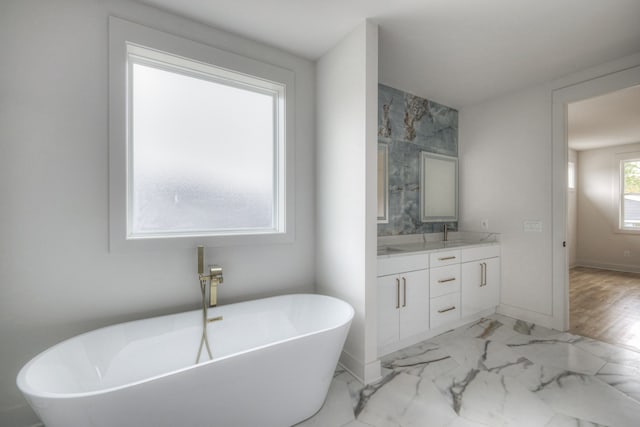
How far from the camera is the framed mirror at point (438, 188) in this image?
322 cm

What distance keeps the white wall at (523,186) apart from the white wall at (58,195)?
10.8 ft

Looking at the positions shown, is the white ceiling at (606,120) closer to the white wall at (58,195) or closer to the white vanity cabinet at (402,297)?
the white vanity cabinet at (402,297)

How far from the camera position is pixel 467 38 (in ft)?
6.88

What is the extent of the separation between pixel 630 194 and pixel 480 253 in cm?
482

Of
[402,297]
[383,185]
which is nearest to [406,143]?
[383,185]

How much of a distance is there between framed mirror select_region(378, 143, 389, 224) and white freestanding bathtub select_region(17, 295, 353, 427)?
4.09 feet

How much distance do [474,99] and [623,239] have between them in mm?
4781

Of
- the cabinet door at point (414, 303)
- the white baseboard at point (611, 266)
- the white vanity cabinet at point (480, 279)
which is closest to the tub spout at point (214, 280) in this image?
the cabinet door at point (414, 303)

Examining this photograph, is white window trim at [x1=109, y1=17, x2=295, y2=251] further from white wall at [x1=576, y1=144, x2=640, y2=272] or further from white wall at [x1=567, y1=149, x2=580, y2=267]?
white wall at [x1=576, y1=144, x2=640, y2=272]

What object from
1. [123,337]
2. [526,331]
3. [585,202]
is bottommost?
[526,331]

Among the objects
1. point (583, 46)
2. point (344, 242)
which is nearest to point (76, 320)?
point (344, 242)

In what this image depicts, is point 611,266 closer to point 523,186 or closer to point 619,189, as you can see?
point 619,189

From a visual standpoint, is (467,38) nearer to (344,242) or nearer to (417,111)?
(417,111)

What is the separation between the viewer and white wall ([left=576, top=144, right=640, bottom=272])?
205 inches
